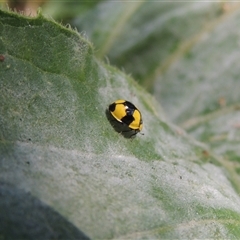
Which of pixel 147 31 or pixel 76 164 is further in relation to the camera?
pixel 147 31

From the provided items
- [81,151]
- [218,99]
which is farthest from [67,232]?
[218,99]

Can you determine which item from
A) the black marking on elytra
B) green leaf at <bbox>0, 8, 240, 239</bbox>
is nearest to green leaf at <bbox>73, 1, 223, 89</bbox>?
green leaf at <bbox>0, 8, 240, 239</bbox>

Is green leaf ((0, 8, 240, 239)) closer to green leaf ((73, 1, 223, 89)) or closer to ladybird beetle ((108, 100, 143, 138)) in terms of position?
ladybird beetle ((108, 100, 143, 138))

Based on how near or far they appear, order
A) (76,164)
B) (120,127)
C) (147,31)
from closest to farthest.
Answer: (76,164) → (120,127) → (147,31)

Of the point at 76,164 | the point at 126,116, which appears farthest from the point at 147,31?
the point at 76,164

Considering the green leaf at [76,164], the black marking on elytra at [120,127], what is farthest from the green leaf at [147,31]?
the black marking on elytra at [120,127]

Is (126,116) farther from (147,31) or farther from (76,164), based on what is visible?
(147,31)

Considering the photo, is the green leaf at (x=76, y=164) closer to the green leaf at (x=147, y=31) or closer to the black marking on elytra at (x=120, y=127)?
the black marking on elytra at (x=120, y=127)

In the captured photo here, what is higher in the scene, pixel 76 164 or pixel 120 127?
pixel 120 127
